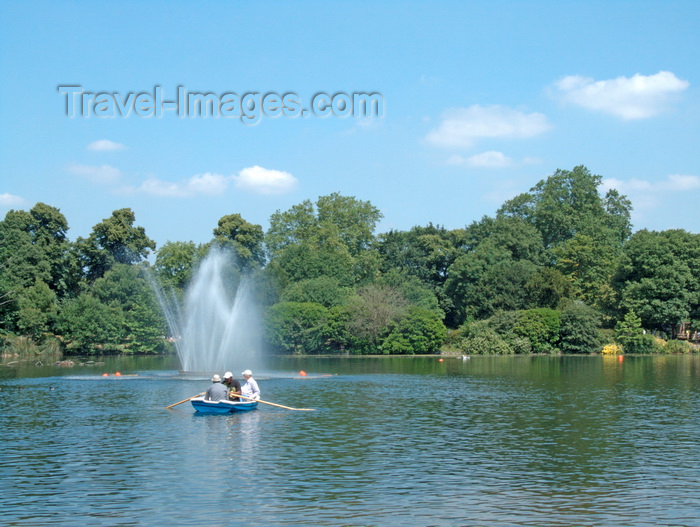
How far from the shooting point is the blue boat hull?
3041 centimetres

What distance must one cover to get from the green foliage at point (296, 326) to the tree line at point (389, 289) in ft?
0.43

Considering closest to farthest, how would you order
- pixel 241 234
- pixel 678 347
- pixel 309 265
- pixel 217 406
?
pixel 217 406 < pixel 678 347 < pixel 309 265 < pixel 241 234

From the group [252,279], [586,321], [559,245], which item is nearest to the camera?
[586,321]

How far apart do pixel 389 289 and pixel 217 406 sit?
59976 millimetres

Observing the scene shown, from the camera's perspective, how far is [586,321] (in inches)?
3167

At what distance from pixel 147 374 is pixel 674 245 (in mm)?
58087

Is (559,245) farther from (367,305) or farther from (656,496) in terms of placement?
(656,496)

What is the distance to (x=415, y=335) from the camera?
3270 inches

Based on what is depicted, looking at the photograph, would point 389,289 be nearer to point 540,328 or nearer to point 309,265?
point 309,265

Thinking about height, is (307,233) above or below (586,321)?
above

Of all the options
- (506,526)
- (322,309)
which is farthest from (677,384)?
(322,309)

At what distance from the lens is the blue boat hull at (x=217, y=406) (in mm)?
30406

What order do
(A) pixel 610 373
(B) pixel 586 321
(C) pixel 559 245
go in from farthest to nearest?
1. (C) pixel 559 245
2. (B) pixel 586 321
3. (A) pixel 610 373

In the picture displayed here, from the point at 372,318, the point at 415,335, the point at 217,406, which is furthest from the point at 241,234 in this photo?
the point at 217,406
